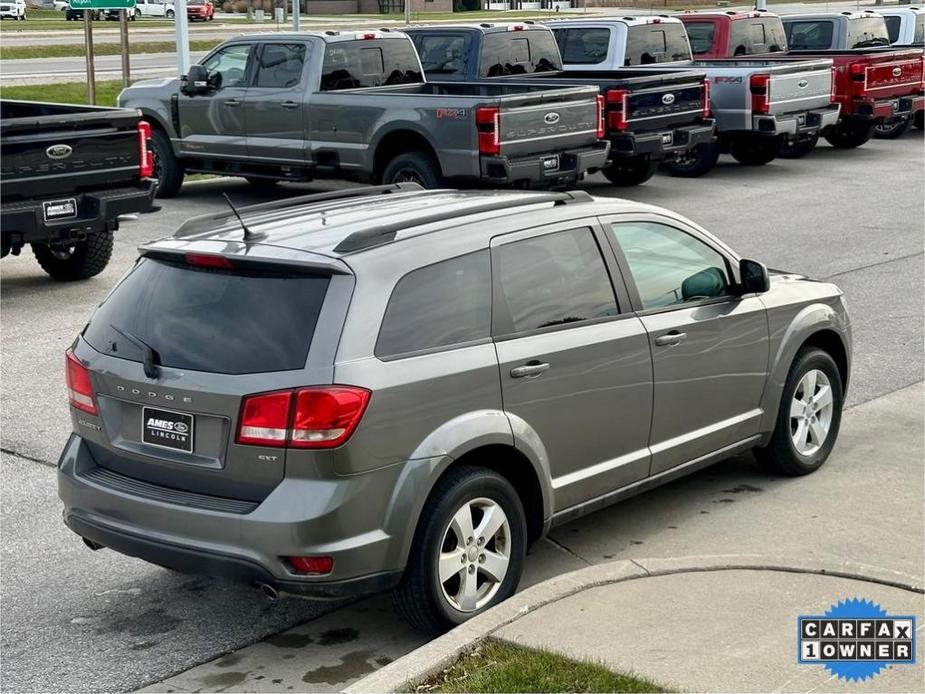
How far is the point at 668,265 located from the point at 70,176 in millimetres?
6641

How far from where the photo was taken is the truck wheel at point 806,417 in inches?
279

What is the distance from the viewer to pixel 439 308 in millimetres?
5297

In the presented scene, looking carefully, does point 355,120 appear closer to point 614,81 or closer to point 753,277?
point 614,81

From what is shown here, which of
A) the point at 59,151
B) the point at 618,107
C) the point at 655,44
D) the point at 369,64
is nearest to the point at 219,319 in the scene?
the point at 59,151

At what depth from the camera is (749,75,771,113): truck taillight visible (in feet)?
62.0

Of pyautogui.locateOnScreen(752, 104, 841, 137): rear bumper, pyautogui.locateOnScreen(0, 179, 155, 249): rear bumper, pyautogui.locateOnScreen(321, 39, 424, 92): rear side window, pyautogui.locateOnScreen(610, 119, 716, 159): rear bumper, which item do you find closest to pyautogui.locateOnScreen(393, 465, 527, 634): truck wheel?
pyautogui.locateOnScreen(0, 179, 155, 249): rear bumper

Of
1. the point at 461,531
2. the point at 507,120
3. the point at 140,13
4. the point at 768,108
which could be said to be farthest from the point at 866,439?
the point at 140,13

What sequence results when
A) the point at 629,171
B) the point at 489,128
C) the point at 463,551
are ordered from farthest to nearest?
the point at 629,171 → the point at 489,128 → the point at 463,551

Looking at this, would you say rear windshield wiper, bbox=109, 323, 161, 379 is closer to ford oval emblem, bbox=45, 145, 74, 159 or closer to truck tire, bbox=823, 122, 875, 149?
ford oval emblem, bbox=45, 145, 74, 159

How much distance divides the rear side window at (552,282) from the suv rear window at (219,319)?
2.91 feet

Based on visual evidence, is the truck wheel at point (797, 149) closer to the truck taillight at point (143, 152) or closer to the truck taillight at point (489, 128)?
the truck taillight at point (489, 128)

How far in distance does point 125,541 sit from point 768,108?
50.4 feet

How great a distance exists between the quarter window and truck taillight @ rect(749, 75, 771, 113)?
42.1 ft

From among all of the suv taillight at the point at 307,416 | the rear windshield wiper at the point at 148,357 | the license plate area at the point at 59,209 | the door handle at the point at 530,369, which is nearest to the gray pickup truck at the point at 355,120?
the license plate area at the point at 59,209
